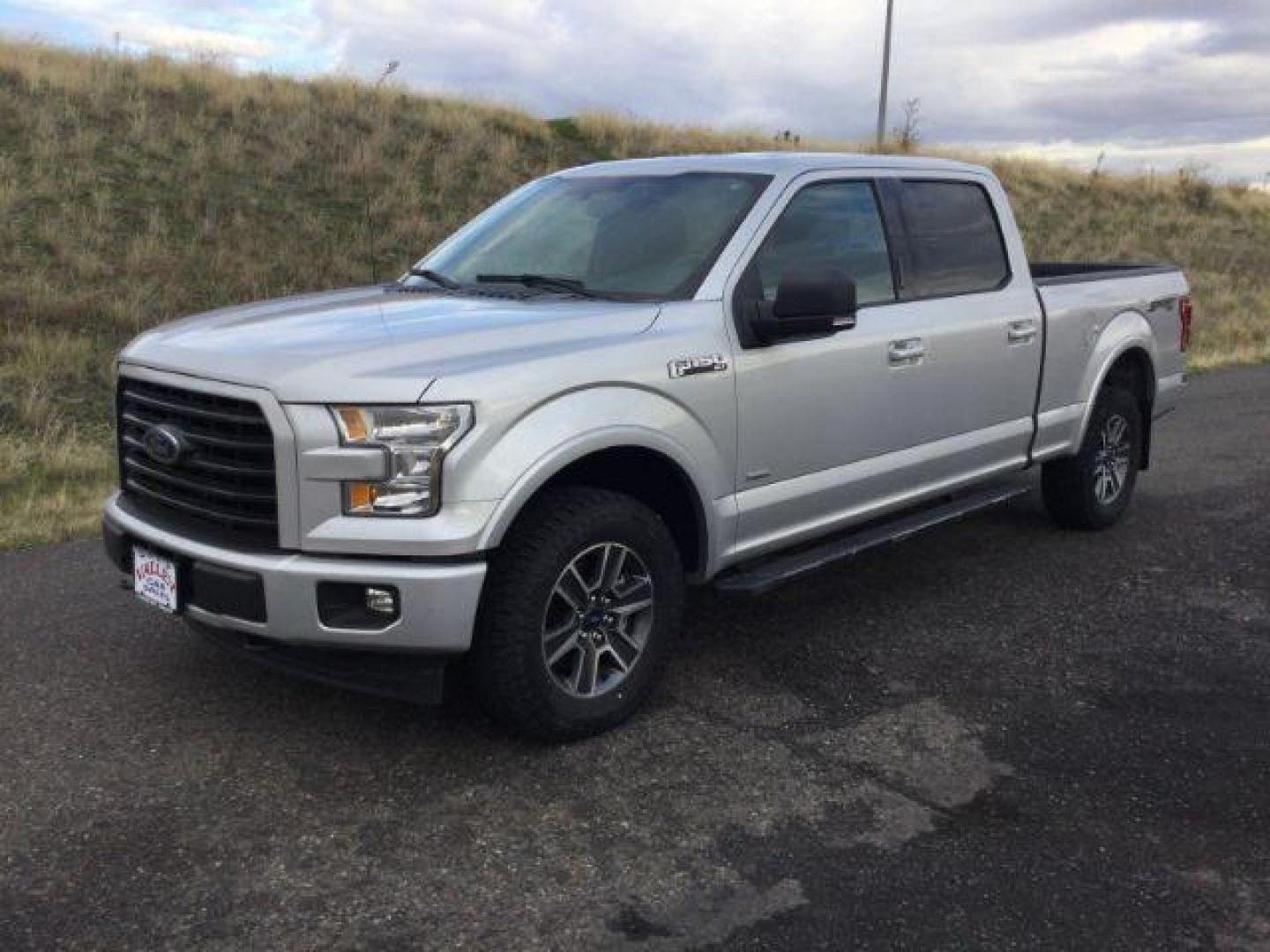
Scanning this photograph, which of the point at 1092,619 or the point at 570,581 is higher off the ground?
the point at 570,581

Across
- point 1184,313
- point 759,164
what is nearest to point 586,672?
point 759,164

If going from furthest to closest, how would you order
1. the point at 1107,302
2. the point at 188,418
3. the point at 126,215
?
the point at 126,215
the point at 1107,302
the point at 188,418

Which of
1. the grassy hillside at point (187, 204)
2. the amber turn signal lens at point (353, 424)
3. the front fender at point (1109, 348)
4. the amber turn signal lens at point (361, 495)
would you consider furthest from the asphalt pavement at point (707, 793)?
the grassy hillside at point (187, 204)

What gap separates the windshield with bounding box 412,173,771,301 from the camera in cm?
437

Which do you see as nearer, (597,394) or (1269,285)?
(597,394)

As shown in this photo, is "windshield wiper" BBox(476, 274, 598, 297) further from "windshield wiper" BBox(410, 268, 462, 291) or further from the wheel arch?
the wheel arch

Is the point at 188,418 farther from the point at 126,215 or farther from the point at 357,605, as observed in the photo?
the point at 126,215

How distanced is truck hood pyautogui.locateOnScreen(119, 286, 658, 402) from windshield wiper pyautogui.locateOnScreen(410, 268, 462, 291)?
344 millimetres

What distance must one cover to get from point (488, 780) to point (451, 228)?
44.8 ft

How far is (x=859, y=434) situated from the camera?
4.69 metres

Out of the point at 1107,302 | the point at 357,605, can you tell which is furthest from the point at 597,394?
the point at 1107,302

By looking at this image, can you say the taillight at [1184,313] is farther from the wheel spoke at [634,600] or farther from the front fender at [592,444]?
the wheel spoke at [634,600]

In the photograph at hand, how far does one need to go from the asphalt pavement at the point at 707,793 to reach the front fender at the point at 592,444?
2.60 ft

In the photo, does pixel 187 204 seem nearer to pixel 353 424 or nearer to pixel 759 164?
pixel 759 164
